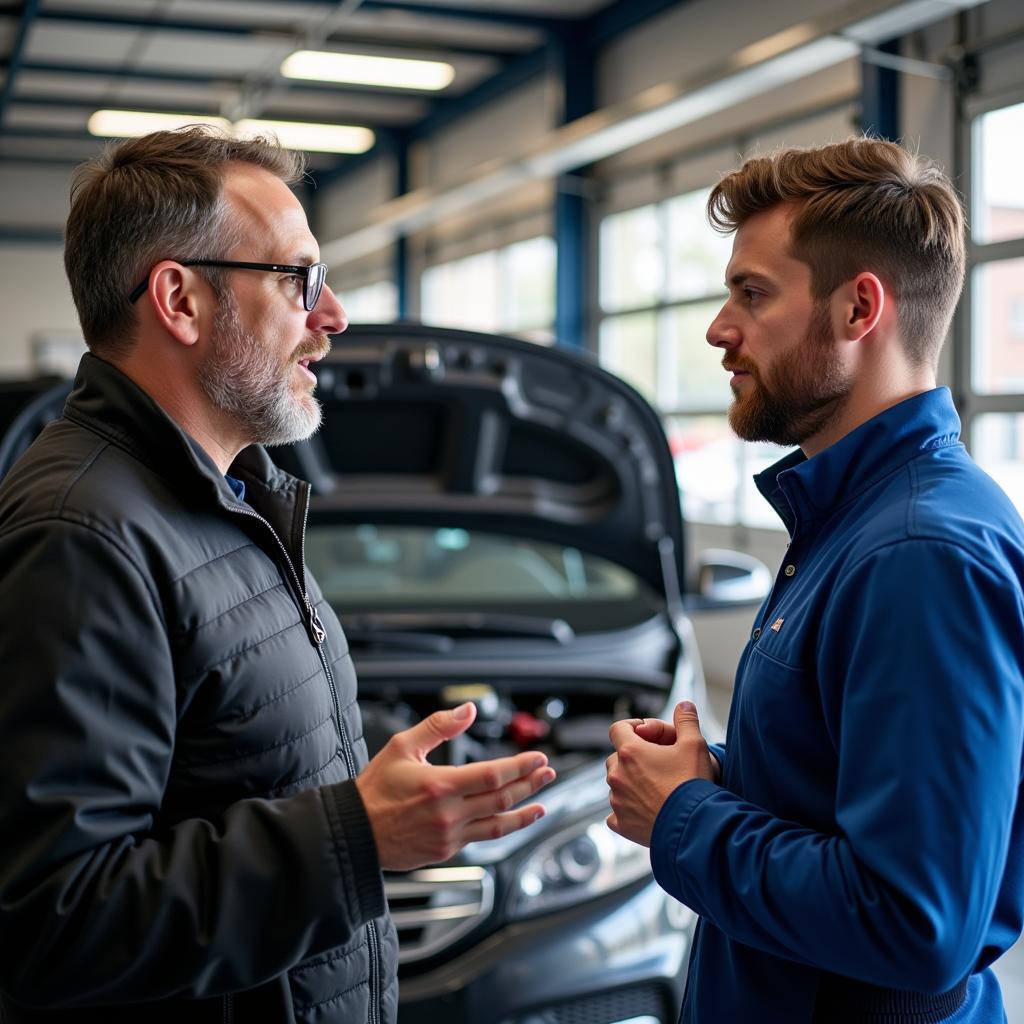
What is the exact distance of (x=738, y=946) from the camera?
137cm

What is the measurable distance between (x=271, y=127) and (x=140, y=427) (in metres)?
12.1

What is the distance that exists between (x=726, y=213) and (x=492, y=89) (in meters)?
10.2

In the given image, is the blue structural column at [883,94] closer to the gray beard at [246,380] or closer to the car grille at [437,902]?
the car grille at [437,902]

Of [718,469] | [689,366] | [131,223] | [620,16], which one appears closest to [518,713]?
[131,223]

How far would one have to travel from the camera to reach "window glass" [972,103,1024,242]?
229 inches

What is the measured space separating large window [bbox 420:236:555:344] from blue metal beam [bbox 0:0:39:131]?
13.2 feet

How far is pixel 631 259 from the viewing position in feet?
32.1

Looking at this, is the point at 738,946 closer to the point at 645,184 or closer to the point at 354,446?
the point at 354,446

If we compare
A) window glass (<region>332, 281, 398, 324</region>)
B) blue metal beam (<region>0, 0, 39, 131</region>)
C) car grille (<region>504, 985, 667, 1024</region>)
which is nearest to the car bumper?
car grille (<region>504, 985, 667, 1024</region>)

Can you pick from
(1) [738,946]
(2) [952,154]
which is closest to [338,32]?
(2) [952,154]

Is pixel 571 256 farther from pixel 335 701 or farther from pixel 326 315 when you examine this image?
pixel 335 701

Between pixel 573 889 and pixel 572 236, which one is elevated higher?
pixel 572 236

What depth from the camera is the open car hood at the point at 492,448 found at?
9.02 ft

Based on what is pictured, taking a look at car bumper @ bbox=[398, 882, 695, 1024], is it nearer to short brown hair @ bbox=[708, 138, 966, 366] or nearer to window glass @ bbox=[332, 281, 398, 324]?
short brown hair @ bbox=[708, 138, 966, 366]
